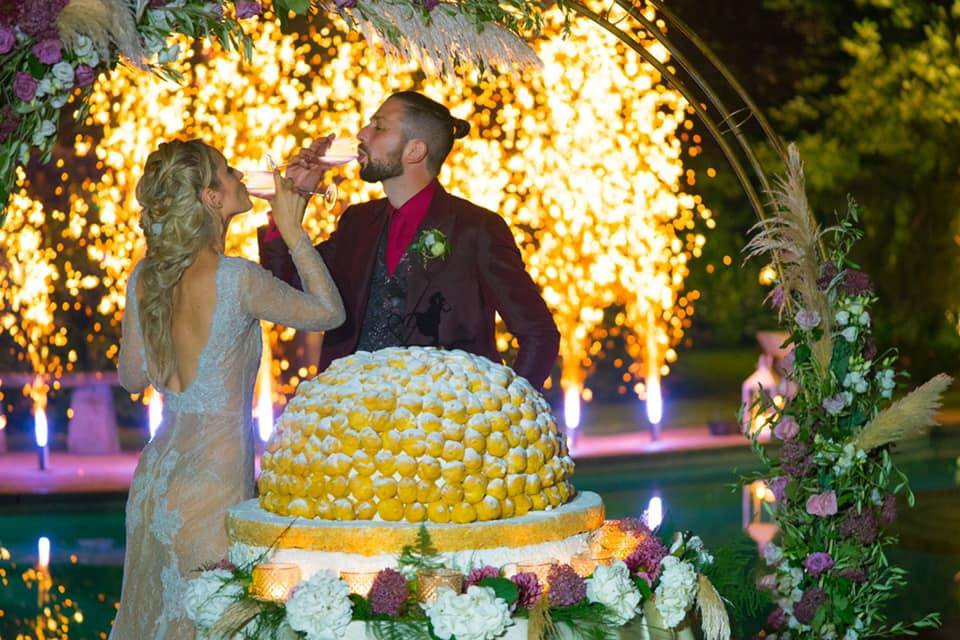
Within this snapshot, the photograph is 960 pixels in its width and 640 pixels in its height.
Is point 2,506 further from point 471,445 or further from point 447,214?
point 471,445

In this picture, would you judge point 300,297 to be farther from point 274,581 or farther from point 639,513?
point 639,513

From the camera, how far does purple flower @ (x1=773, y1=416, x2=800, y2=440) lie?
6840 mm

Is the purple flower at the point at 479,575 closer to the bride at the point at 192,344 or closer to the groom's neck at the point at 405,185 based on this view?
the bride at the point at 192,344

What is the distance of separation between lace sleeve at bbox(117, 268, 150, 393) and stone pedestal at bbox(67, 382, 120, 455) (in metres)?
11.0

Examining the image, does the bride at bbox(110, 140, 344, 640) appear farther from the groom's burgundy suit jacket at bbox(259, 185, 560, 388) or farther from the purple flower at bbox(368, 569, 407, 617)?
the purple flower at bbox(368, 569, 407, 617)

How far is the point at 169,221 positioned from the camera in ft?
16.6

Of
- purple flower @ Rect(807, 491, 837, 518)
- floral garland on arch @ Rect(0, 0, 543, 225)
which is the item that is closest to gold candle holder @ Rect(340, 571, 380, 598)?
floral garland on arch @ Rect(0, 0, 543, 225)

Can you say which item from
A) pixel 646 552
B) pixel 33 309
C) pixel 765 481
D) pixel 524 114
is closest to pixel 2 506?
pixel 33 309

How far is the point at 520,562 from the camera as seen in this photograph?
14.2ft

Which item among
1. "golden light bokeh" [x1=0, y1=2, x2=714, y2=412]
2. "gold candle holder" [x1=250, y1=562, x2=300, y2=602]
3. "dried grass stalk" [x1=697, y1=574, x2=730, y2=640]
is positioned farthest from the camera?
"golden light bokeh" [x1=0, y1=2, x2=714, y2=412]

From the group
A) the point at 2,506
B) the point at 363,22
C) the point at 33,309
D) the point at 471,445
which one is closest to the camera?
the point at 471,445

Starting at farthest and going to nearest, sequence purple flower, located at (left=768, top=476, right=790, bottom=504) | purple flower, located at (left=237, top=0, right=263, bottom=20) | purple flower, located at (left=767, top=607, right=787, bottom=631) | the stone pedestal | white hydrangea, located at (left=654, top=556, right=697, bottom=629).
A: the stone pedestal → purple flower, located at (left=767, top=607, right=787, bottom=631) → purple flower, located at (left=768, top=476, right=790, bottom=504) → purple flower, located at (left=237, top=0, right=263, bottom=20) → white hydrangea, located at (left=654, top=556, right=697, bottom=629)

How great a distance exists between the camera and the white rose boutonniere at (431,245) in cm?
575

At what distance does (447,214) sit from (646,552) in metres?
1.84
